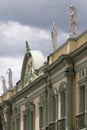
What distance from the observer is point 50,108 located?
35.8 m

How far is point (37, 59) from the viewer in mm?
41062

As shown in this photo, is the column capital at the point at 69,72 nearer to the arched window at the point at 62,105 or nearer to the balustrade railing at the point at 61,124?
the arched window at the point at 62,105

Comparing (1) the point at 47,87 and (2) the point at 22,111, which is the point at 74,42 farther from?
(2) the point at 22,111

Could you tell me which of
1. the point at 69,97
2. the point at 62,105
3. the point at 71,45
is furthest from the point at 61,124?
the point at 71,45

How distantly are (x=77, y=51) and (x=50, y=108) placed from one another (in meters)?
6.31

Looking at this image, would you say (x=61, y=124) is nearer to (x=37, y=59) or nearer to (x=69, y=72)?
(x=69, y=72)

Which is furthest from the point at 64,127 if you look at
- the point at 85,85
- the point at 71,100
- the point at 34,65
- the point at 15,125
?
the point at 15,125

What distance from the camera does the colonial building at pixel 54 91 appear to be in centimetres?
3102

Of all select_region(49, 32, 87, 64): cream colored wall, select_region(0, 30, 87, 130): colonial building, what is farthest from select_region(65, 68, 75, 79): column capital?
select_region(49, 32, 87, 64): cream colored wall

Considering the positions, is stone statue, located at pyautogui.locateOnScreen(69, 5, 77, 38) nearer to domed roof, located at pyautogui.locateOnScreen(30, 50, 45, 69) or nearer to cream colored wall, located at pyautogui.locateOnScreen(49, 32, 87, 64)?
cream colored wall, located at pyautogui.locateOnScreen(49, 32, 87, 64)

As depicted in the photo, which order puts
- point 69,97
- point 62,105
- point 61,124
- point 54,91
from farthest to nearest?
point 54,91, point 62,105, point 61,124, point 69,97

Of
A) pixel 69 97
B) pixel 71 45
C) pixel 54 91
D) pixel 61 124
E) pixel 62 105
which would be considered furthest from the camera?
pixel 54 91

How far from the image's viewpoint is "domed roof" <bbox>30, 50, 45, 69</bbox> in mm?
40753

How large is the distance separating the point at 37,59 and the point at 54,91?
6627 mm
